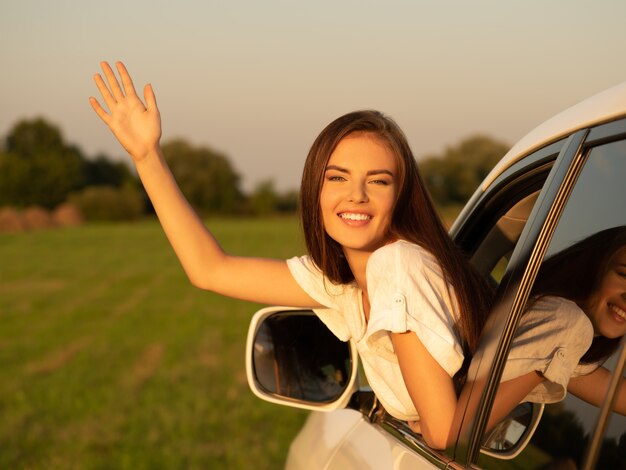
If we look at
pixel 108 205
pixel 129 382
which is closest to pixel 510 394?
pixel 129 382

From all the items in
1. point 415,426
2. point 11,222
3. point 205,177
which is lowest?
point 205,177

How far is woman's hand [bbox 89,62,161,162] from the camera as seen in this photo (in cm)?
255

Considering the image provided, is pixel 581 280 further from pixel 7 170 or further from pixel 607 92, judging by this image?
pixel 7 170

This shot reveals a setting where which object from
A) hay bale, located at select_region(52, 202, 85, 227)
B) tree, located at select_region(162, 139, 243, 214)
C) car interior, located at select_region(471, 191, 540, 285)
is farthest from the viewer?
tree, located at select_region(162, 139, 243, 214)

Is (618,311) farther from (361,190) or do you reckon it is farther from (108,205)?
(108,205)

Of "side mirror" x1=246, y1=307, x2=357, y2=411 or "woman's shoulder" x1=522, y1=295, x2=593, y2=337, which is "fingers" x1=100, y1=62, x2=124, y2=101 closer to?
"side mirror" x1=246, y1=307, x2=357, y2=411

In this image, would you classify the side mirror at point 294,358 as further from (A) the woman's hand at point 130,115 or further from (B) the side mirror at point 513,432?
(B) the side mirror at point 513,432

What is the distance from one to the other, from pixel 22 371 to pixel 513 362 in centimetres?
1218

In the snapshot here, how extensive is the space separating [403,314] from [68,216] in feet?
273

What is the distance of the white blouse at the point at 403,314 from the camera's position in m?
1.87

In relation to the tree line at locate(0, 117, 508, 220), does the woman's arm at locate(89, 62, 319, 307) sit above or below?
above

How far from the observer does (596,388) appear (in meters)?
1.43

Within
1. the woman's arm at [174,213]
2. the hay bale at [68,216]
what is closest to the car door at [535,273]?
the woman's arm at [174,213]

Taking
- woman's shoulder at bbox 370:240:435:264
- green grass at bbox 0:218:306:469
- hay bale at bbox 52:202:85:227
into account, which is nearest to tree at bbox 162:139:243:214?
hay bale at bbox 52:202:85:227
